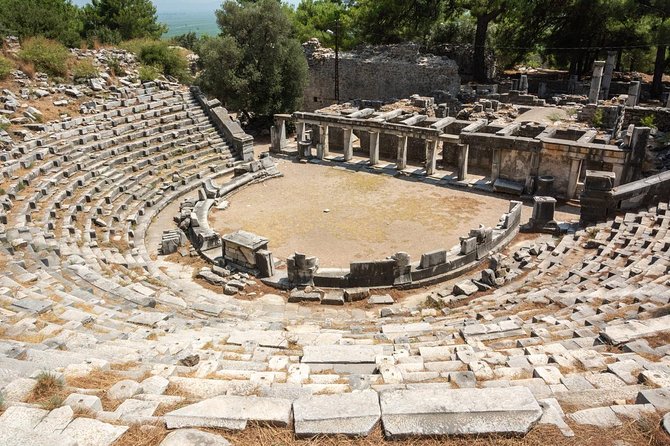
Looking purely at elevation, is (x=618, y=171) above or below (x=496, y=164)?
above

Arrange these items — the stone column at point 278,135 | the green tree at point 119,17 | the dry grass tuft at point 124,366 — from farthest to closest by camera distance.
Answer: the green tree at point 119,17, the stone column at point 278,135, the dry grass tuft at point 124,366

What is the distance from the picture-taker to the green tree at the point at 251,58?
29.0 m

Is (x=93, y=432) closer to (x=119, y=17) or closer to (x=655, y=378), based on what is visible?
(x=655, y=378)

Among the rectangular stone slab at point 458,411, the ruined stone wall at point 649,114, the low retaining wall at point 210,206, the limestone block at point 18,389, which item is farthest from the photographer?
the ruined stone wall at point 649,114

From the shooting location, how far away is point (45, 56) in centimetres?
2455

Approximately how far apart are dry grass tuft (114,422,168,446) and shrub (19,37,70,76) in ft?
80.6

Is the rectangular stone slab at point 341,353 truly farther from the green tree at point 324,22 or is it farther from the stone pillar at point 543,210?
the green tree at point 324,22

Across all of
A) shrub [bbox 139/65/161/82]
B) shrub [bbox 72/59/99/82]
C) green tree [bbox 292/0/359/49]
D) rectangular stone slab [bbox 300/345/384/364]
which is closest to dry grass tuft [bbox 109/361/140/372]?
rectangular stone slab [bbox 300/345/384/364]

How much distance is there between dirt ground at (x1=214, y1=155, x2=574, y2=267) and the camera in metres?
17.5

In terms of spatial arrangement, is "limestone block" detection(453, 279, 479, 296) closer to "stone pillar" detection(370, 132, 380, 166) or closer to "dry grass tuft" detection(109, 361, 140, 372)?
"dry grass tuft" detection(109, 361, 140, 372)

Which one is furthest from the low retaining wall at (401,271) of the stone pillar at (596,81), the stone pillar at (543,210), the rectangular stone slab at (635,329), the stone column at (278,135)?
the stone pillar at (596,81)

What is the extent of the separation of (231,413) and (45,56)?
25237mm

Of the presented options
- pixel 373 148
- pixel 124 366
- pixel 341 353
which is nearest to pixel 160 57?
pixel 373 148

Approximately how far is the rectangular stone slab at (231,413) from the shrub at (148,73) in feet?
84.3
